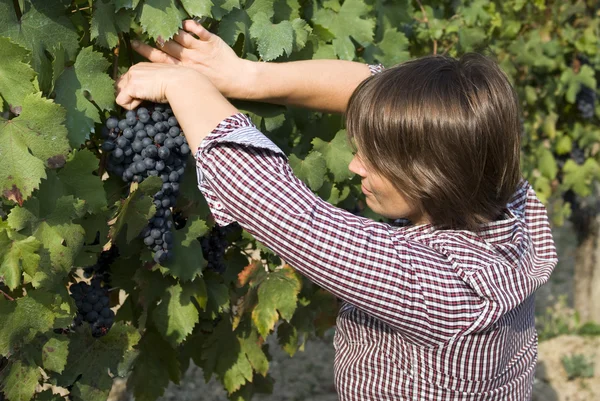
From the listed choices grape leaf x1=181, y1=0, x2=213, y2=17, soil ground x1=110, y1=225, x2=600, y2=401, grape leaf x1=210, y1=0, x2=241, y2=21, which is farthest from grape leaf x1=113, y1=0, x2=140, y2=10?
soil ground x1=110, y1=225, x2=600, y2=401

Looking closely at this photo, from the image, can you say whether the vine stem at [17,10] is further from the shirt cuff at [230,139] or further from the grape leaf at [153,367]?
the grape leaf at [153,367]

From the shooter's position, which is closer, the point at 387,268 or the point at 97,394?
the point at 387,268

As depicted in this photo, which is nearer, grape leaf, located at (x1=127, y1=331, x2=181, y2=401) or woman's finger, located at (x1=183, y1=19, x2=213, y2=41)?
woman's finger, located at (x1=183, y1=19, x2=213, y2=41)

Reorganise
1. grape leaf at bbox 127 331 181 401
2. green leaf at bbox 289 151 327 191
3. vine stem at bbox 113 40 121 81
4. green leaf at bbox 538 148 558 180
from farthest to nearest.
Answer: green leaf at bbox 538 148 558 180
grape leaf at bbox 127 331 181 401
green leaf at bbox 289 151 327 191
vine stem at bbox 113 40 121 81

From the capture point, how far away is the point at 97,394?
6.54ft

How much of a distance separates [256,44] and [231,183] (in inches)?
25.0

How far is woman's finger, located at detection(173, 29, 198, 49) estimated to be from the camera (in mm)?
1872

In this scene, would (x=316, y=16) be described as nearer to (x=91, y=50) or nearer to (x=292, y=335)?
(x=91, y=50)

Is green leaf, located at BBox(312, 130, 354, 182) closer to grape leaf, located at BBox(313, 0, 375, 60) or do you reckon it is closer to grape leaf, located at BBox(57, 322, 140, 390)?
grape leaf, located at BBox(313, 0, 375, 60)

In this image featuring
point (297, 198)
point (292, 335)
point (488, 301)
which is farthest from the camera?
point (292, 335)

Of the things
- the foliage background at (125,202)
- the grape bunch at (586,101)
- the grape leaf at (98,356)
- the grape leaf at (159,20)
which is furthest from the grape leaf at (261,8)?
the grape bunch at (586,101)

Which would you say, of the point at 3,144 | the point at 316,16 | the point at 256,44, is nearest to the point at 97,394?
the point at 3,144

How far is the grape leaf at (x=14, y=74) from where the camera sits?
5.23 feet

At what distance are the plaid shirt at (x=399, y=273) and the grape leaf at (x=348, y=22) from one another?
2.55 feet
